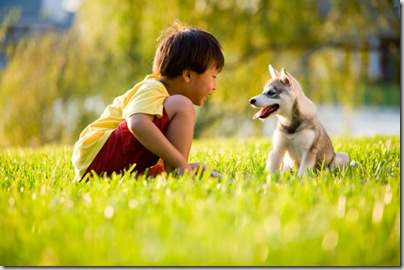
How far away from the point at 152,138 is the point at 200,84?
506mm

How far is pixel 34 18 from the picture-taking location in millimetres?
13422

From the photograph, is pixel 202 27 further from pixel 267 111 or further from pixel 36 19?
pixel 36 19

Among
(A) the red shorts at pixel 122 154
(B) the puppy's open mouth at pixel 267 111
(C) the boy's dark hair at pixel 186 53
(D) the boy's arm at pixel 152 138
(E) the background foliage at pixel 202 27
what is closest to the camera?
(D) the boy's arm at pixel 152 138

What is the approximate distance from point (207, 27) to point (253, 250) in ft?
23.3

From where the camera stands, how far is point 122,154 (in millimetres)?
2945

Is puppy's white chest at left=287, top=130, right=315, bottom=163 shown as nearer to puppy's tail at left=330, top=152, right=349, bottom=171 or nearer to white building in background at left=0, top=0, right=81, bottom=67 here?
puppy's tail at left=330, top=152, right=349, bottom=171

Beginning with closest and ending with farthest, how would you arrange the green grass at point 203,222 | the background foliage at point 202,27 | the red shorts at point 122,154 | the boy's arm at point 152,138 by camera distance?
the green grass at point 203,222 < the boy's arm at point 152,138 < the red shorts at point 122,154 < the background foliage at point 202,27

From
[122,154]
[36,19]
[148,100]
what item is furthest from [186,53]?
[36,19]

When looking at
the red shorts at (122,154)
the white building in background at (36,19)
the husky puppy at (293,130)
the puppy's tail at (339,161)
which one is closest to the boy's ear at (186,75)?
the red shorts at (122,154)

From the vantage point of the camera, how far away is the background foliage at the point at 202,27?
8445 millimetres

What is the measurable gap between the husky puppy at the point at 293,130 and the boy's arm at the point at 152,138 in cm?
68

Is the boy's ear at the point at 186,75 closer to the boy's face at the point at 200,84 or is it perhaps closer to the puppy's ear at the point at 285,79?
the boy's face at the point at 200,84

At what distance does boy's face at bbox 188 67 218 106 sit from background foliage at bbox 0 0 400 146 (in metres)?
5.27

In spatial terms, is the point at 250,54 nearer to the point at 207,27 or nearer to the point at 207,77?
the point at 207,27
